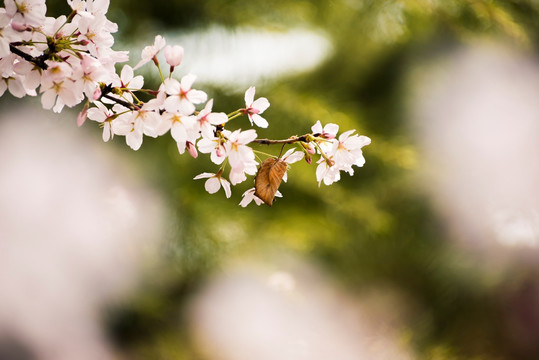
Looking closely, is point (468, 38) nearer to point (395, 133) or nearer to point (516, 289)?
point (395, 133)

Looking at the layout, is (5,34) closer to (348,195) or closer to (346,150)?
Answer: (346,150)

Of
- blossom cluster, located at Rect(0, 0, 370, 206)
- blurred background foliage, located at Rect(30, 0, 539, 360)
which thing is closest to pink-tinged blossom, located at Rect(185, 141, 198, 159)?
blossom cluster, located at Rect(0, 0, 370, 206)

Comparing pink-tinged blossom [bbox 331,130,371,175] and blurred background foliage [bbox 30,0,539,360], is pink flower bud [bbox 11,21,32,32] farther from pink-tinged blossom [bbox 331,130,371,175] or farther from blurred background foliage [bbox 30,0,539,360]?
blurred background foliage [bbox 30,0,539,360]

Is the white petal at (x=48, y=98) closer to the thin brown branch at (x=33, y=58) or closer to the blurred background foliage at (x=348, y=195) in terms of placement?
the thin brown branch at (x=33, y=58)

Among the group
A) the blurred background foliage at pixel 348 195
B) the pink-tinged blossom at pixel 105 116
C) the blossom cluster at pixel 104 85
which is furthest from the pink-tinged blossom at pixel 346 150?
the blurred background foliage at pixel 348 195

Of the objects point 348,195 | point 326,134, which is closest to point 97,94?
point 326,134

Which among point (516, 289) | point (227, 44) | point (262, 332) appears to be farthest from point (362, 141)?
point (516, 289)
